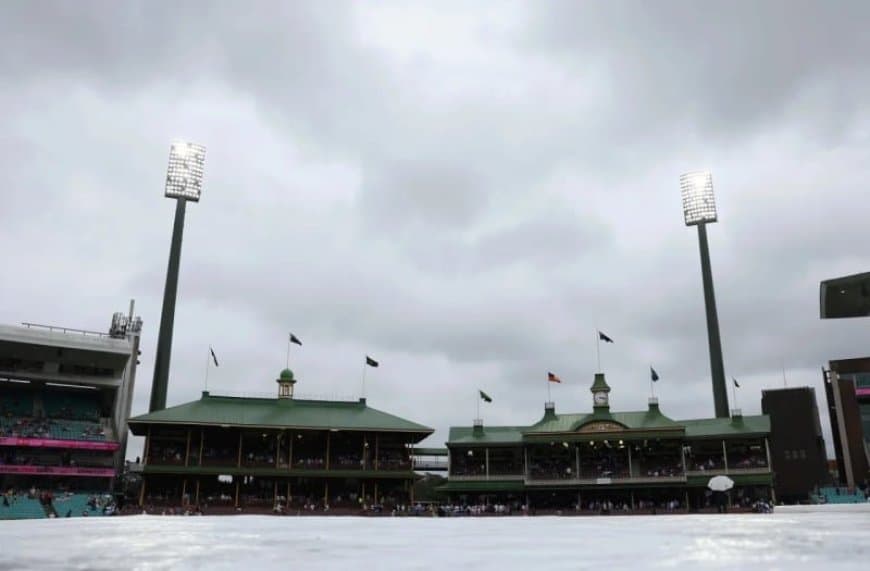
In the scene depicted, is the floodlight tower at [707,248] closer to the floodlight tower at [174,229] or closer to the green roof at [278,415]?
the green roof at [278,415]

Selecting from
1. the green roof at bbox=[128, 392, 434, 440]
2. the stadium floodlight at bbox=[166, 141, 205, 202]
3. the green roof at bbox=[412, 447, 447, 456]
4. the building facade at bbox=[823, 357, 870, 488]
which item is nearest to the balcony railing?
the green roof at bbox=[128, 392, 434, 440]

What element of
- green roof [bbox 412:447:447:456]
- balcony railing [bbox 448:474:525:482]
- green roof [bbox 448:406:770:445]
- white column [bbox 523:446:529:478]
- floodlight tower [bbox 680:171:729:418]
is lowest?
balcony railing [bbox 448:474:525:482]

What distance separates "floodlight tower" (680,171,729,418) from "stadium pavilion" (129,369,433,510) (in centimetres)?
3837

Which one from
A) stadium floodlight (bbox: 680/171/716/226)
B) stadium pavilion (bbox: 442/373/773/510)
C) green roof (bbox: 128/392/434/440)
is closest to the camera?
green roof (bbox: 128/392/434/440)

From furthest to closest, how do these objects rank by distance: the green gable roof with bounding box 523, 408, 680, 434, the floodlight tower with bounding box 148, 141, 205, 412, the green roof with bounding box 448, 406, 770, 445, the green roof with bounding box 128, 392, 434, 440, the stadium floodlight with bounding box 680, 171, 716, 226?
the stadium floodlight with bounding box 680, 171, 716, 226
the floodlight tower with bounding box 148, 141, 205, 412
the green gable roof with bounding box 523, 408, 680, 434
the green roof with bounding box 448, 406, 770, 445
the green roof with bounding box 128, 392, 434, 440

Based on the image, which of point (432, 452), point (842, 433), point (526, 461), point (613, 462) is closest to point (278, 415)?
point (432, 452)

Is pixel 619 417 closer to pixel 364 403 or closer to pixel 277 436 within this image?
pixel 364 403

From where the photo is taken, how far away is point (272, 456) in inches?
2788

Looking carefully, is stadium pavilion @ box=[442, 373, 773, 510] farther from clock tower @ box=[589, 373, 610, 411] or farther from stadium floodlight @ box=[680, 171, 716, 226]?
stadium floodlight @ box=[680, 171, 716, 226]

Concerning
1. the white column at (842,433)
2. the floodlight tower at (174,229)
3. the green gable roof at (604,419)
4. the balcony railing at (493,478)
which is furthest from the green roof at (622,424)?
the floodlight tower at (174,229)

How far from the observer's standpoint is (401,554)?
50.2 feet

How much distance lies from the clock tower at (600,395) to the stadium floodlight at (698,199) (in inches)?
1084

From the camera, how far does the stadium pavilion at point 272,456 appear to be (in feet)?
222

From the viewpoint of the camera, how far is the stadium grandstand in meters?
69.2
